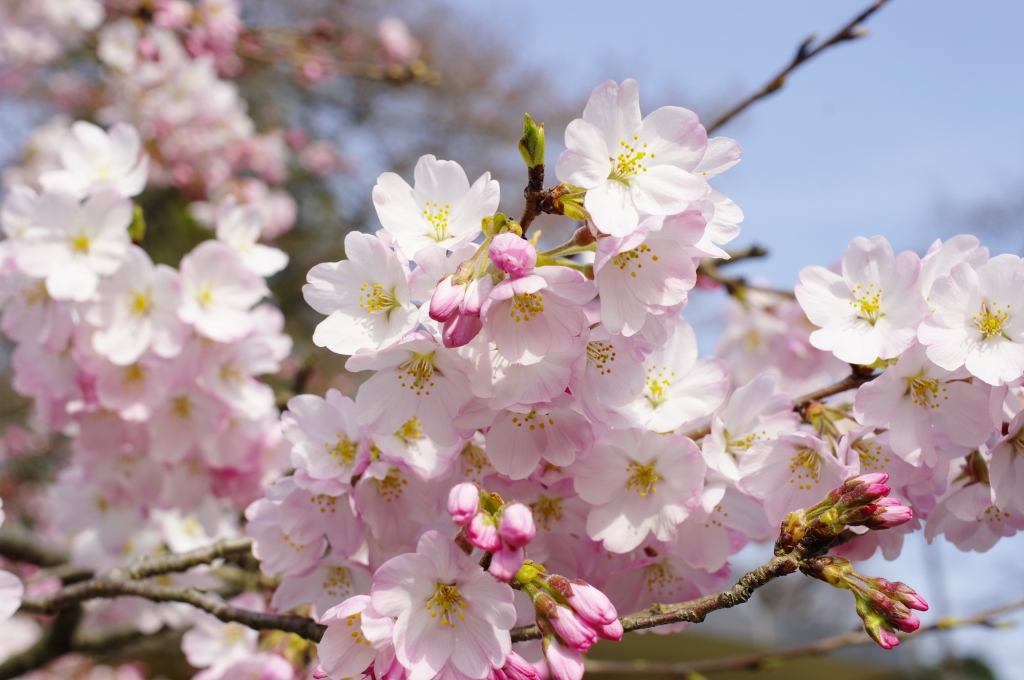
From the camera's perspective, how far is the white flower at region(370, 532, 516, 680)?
886 mm

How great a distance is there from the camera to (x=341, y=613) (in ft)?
2.96

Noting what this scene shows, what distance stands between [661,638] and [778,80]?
838 centimetres

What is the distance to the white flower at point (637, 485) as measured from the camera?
1.08 m

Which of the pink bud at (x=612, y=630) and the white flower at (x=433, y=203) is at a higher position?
the white flower at (x=433, y=203)

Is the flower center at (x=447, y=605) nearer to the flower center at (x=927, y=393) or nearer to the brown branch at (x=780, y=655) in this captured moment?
the flower center at (x=927, y=393)

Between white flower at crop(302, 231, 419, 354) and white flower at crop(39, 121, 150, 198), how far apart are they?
3.28 ft

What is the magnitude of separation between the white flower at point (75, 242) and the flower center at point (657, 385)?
→ 118 cm

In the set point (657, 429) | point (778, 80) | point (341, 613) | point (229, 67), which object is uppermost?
point (778, 80)

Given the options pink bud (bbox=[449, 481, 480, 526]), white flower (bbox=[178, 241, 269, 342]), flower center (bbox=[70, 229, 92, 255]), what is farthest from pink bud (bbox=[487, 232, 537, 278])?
flower center (bbox=[70, 229, 92, 255])

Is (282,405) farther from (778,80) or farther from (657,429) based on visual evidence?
(778,80)

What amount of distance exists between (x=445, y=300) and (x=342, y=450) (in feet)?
1.31

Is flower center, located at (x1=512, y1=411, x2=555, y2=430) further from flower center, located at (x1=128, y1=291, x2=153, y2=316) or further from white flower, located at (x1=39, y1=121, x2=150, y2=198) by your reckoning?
white flower, located at (x1=39, y1=121, x2=150, y2=198)

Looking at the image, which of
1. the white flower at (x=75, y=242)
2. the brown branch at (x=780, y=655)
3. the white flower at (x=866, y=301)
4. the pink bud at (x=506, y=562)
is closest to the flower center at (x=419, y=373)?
the pink bud at (x=506, y=562)

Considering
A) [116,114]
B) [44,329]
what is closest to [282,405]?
[44,329]
